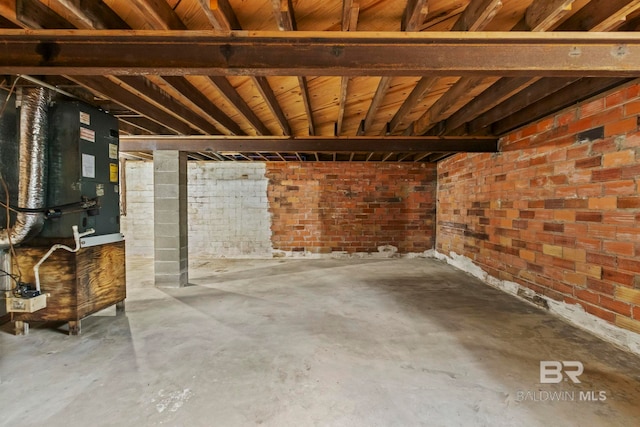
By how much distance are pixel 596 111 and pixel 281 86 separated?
3013mm

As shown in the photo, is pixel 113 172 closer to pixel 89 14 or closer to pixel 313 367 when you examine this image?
pixel 89 14

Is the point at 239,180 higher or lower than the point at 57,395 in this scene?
higher

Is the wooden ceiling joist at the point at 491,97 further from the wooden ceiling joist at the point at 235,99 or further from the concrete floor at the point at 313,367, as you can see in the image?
the wooden ceiling joist at the point at 235,99

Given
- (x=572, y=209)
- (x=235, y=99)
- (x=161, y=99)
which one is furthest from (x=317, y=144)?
(x=572, y=209)

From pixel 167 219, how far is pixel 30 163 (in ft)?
6.21

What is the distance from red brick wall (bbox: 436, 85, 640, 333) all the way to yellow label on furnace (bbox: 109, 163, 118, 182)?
486 cm

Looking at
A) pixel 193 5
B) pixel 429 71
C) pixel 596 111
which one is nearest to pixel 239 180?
pixel 193 5

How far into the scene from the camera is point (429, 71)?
5.34ft

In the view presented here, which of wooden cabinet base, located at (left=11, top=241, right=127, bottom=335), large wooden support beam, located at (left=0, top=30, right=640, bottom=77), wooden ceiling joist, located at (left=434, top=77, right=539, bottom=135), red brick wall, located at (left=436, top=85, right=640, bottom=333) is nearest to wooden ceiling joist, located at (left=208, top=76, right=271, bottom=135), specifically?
large wooden support beam, located at (left=0, top=30, right=640, bottom=77)

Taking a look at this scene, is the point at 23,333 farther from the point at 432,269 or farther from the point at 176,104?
the point at 432,269

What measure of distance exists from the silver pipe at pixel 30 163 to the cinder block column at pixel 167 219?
1.71 m

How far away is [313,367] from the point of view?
2057 millimetres

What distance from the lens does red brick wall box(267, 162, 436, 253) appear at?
645 centimetres

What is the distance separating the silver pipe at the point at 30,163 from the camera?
2.33m
